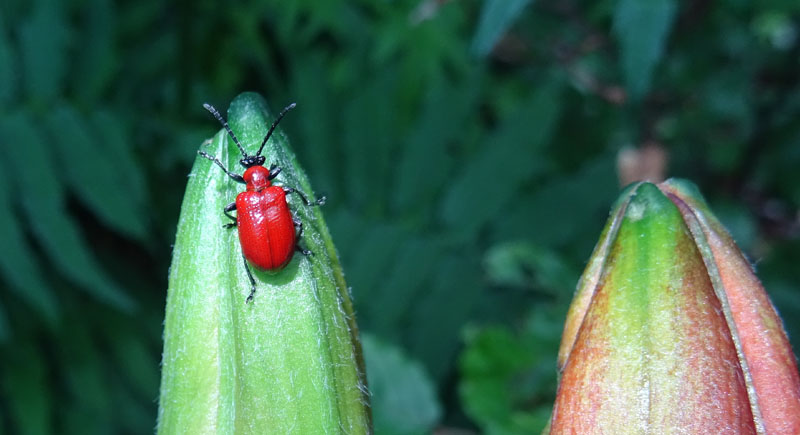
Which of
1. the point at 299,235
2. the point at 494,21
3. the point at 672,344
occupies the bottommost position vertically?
the point at 672,344

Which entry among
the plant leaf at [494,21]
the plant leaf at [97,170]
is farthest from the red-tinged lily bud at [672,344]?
the plant leaf at [97,170]

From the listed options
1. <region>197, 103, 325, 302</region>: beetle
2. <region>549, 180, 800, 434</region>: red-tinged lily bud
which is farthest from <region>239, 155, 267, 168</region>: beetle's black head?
<region>549, 180, 800, 434</region>: red-tinged lily bud

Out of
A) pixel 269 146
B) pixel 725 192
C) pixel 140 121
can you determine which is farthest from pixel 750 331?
pixel 725 192

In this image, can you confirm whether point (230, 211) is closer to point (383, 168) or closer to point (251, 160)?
point (251, 160)

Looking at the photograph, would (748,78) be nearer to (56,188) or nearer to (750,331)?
(56,188)

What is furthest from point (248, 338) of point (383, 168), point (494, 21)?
point (383, 168)

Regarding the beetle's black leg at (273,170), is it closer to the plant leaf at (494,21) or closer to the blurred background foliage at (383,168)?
the plant leaf at (494,21)

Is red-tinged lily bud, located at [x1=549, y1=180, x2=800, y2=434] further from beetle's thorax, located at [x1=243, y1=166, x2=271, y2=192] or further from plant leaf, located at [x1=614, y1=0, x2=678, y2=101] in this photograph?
plant leaf, located at [x1=614, y1=0, x2=678, y2=101]
